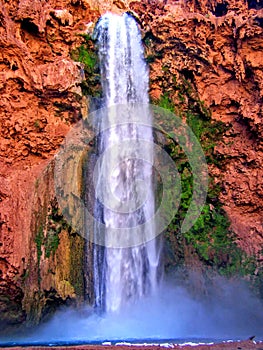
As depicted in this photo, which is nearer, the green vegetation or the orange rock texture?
the orange rock texture

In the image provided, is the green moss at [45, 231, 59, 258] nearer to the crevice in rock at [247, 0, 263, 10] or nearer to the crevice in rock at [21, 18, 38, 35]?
the crevice in rock at [21, 18, 38, 35]

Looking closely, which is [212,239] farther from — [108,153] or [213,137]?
[108,153]

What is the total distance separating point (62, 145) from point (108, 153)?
1.40 m

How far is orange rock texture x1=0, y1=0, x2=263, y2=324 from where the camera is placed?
9820mm

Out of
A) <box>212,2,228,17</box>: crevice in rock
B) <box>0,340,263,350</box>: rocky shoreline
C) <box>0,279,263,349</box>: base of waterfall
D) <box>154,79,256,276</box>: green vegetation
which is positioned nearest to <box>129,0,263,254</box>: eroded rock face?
<box>154,79,256,276</box>: green vegetation

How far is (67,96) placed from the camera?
36.4 feet

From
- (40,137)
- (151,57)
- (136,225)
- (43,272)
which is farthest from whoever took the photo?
(151,57)

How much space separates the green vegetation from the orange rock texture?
0.24 metres

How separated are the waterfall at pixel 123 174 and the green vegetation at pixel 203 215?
27.0 inches

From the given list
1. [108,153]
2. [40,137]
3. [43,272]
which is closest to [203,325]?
[43,272]

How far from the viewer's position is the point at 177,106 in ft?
41.9

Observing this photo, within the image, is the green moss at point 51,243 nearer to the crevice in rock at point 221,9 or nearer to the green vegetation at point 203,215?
the green vegetation at point 203,215

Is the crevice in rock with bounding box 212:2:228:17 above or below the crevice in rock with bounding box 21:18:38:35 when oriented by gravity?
above

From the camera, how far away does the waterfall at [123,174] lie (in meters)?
11.1
